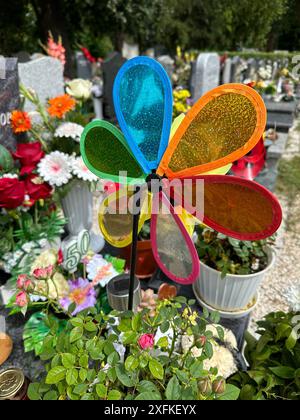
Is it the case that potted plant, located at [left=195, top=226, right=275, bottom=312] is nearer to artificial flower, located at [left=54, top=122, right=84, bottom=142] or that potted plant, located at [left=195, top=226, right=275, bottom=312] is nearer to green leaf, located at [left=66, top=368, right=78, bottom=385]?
green leaf, located at [left=66, top=368, right=78, bottom=385]

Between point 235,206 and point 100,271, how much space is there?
85 cm

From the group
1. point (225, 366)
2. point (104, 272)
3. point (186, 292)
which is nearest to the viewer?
point (225, 366)

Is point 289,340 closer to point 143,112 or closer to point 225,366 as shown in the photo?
point 225,366

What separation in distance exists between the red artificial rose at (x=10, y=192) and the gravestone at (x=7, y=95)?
46 cm

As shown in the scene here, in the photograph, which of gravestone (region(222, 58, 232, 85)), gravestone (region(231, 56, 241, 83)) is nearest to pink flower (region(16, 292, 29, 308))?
gravestone (region(222, 58, 232, 85))

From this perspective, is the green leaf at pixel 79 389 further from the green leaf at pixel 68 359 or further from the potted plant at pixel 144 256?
the potted plant at pixel 144 256

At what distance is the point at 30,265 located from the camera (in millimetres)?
1409

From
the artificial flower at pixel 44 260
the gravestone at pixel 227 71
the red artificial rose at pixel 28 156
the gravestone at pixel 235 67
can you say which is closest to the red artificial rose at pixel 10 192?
the red artificial rose at pixel 28 156

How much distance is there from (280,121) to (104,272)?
3451mm

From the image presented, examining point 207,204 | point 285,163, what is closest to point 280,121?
point 285,163

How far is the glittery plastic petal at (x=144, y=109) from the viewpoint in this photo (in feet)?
2.19

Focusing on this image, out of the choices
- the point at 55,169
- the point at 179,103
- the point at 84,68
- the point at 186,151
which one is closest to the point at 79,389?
the point at 186,151

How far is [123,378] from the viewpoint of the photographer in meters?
0.67

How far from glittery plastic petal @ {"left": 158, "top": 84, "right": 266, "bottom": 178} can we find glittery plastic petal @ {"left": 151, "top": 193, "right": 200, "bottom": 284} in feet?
0.34
